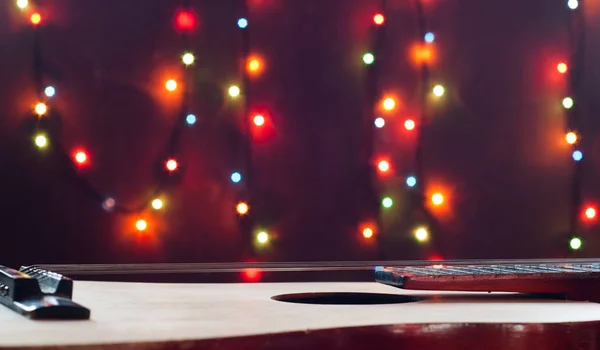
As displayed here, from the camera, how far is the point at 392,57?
226cm

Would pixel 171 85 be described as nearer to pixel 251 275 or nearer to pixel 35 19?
pixel 35 19

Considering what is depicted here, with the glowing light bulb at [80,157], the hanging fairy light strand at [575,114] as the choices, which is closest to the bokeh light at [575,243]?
the hanging fairy light strand at [575,114]

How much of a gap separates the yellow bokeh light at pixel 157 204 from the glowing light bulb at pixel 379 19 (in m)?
0.95

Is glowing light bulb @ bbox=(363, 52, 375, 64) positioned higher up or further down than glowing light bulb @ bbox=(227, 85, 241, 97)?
higher up

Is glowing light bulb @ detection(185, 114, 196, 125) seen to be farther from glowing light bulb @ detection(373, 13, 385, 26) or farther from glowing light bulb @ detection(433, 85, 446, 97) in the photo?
glowing light bulb @ detection(433, 85, 446, 97)

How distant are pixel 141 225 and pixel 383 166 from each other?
81 cm

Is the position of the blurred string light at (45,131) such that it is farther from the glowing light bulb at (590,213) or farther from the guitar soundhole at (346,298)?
the glowing light bulb at (590,213)

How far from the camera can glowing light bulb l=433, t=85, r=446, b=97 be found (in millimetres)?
2281

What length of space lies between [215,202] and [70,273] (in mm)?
745

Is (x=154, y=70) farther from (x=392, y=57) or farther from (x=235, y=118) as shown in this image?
(x=392, y=57)

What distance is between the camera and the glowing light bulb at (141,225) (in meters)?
1.97

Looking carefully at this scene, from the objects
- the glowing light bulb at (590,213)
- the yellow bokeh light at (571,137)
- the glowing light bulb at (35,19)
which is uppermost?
the glowing light bulb at (35,19)

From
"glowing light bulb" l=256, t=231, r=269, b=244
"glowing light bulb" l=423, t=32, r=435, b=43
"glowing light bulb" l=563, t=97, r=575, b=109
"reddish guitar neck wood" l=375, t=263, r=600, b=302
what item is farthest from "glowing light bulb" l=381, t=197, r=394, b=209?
"reddish guitar neck wood" l=375, t=263, r=600, b=302

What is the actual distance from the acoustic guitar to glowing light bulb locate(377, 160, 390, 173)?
1.12 meters
